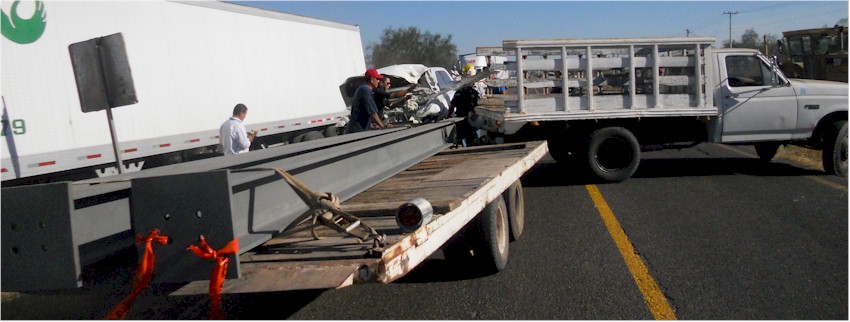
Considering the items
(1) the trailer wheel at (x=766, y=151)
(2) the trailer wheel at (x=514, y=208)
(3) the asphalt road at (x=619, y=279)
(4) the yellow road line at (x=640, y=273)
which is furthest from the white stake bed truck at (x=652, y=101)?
(2) the trailer wheel at (x=514, y=208)

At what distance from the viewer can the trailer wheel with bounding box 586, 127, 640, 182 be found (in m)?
11.3

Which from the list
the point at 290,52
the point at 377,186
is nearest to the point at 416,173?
the point at 377,186

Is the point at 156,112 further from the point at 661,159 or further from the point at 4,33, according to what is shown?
the point at 661,159

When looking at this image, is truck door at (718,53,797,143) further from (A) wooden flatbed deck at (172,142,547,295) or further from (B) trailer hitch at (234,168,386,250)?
(B) trailer hitch at (234,168,386,250)

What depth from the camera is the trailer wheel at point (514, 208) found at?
22.7ft

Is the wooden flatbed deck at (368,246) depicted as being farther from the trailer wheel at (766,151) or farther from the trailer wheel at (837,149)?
the trailer wheel at (766,151)

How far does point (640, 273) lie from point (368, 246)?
3.16m

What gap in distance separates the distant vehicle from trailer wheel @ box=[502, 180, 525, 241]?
20.1 metres

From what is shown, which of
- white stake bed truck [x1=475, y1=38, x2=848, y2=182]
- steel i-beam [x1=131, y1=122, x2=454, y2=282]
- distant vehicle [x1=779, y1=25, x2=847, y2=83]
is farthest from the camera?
distant vehicle [x1=779, y1=25, x2=847, y2=83]

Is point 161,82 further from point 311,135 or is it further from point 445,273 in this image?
point 445,273

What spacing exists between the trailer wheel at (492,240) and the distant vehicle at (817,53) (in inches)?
844

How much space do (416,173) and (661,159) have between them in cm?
910

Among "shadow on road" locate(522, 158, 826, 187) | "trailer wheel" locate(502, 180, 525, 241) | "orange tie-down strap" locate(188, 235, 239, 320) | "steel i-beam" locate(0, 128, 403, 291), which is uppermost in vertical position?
"steel i-beam" locate(0, 128, 403, 291)

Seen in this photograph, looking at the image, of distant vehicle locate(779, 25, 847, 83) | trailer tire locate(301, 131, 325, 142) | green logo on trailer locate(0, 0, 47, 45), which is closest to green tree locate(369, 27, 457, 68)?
distant vehicle locate(779, 25, 847, 83)
